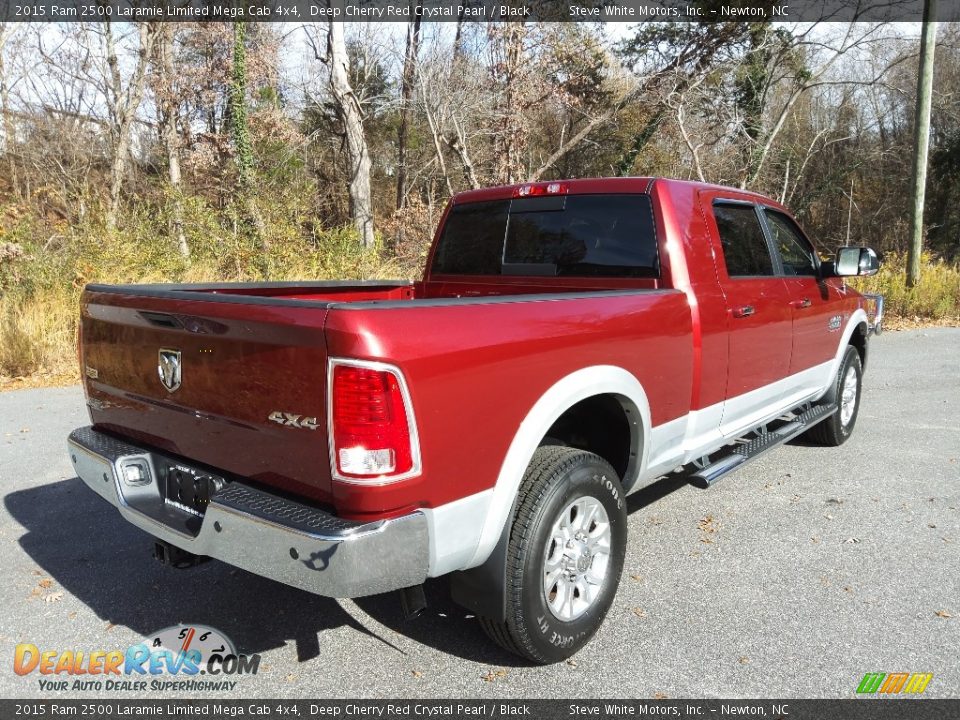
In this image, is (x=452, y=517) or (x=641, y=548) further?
(x=641, y=548)

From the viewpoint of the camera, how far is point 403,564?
86.8 inches

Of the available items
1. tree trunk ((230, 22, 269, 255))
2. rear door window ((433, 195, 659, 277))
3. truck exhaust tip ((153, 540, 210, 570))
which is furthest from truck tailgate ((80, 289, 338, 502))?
tree trunk ((230, 22, 269, 255))

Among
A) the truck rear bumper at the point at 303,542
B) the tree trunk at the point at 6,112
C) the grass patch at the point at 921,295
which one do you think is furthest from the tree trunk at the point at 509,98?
the truck rear bumper at the point at 303,542

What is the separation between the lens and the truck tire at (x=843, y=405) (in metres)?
5.50

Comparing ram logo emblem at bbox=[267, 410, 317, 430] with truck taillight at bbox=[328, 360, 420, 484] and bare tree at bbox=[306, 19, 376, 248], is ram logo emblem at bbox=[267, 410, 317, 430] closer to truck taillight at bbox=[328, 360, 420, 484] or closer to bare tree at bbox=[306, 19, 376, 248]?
truck taillight at bbox=[328, 360, 420, 484]

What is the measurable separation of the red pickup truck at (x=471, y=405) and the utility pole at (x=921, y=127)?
12.4 meters

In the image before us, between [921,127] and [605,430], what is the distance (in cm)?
1453

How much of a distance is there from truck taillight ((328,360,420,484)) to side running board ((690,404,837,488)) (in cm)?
212

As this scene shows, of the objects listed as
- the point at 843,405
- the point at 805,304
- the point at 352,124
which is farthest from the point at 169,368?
the point at 352,124

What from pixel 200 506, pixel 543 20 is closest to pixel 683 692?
pixel 200 506

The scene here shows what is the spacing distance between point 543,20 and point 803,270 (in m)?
14.7

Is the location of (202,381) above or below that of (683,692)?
above

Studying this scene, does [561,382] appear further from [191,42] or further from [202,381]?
[191,42]

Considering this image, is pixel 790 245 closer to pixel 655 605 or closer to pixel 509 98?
pixel 655 605
